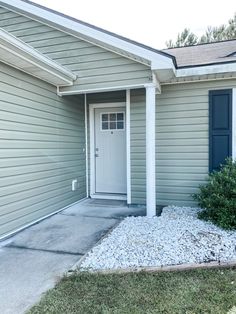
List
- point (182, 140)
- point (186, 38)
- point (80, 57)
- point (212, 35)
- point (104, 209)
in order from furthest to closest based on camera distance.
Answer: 1. point (186, 38)
2. point (212, 35)
3. point (104, 209)
4. point (182, 140)
5. point (80, 57)

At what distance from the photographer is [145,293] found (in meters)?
2.76

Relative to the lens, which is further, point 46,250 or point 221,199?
point 221,199

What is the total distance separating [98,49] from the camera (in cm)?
529

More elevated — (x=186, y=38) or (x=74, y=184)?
(x=186, y=38)

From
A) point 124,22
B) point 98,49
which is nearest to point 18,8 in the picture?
point 98,49

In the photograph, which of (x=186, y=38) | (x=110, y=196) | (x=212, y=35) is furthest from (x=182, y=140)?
(x=186, y=38)

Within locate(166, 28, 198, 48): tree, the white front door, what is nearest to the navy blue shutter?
the white front door

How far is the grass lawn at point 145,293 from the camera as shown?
99.0 inches

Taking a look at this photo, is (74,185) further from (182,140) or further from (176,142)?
(182,140)

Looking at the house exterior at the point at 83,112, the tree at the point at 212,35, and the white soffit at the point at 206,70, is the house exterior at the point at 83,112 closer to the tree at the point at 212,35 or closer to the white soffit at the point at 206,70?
the white soffit at the point at 206,70

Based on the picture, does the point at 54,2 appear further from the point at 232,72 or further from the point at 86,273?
the point at 86,273

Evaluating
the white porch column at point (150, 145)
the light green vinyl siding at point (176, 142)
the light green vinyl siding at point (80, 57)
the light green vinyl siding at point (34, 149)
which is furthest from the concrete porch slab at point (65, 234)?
the light green vinyl siding at point (80, 57)

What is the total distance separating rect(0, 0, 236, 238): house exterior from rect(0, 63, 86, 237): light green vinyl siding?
0.02m

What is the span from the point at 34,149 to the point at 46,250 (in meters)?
1.86
